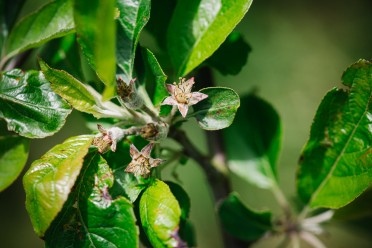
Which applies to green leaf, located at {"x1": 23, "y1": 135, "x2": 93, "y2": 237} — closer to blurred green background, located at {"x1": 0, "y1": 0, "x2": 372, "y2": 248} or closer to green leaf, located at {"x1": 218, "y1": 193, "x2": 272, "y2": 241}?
green leaf, located at {"x1": 218, "y1": 193, "x2": 272, "y2": 241}

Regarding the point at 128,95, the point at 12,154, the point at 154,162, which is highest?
the point at 128,95

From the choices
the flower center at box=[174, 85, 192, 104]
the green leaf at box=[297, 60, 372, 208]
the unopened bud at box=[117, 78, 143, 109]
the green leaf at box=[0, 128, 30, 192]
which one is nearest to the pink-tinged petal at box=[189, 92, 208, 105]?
the flower center at box=[174, 85, 192, 104]

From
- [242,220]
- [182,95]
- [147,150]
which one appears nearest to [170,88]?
[182,95]

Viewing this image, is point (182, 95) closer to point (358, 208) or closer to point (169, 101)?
point (169, 101)

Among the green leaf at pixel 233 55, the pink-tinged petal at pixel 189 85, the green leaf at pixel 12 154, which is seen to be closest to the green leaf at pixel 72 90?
the pink-tinged petal at pixel 189 85

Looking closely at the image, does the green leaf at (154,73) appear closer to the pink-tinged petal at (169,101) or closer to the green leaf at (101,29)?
the pink-tinged petal at (169,101)

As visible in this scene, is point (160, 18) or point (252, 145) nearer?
point (160, 18)
